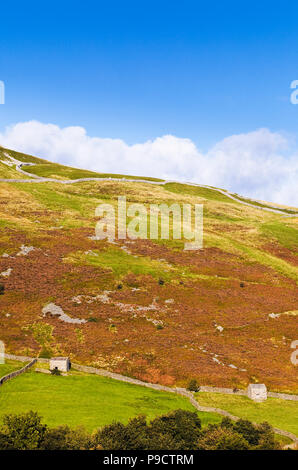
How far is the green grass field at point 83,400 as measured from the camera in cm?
3634

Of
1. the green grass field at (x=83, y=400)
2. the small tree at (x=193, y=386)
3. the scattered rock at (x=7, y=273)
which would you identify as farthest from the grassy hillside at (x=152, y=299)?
the green grass field at (x=83, y=400)

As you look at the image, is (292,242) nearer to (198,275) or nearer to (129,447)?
(198,275)

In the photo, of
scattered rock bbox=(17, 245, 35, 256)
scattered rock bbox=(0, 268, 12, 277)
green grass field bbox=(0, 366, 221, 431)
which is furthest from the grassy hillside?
green grass field bbox=(0, 366, 221, 431)

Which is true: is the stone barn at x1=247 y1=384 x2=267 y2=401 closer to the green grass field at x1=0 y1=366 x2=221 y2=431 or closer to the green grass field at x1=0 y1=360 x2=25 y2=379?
the green grass field at x1=0 y1=366 x2=221 y2=431

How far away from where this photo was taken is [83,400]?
40.4 m

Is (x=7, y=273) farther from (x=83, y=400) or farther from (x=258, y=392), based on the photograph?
(x=258, y=392)

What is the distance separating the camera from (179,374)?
163 ft

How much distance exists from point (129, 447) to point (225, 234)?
95027mm

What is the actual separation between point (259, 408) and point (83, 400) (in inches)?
890

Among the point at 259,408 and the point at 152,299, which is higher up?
the point at 152,299

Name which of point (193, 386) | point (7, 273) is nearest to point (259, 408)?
point (193, 386)

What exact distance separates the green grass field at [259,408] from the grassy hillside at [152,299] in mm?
3006

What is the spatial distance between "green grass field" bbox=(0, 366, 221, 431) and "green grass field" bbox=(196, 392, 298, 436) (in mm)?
2975

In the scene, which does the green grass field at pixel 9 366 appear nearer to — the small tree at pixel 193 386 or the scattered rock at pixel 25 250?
the small tree at pixel 193 386
